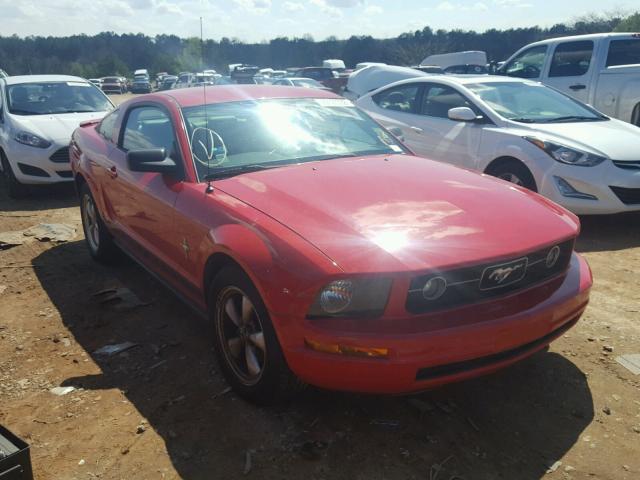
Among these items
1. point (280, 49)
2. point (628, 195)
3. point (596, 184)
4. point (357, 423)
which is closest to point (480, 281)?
point (357, 423)

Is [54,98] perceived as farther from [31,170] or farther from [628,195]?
[628,195]

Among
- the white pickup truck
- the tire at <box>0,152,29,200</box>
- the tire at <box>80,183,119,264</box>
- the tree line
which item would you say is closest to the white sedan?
the white pickup truck

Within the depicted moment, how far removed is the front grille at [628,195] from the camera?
549 centimetres

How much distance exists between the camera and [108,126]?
16.2ft

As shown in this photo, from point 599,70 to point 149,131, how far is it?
710 cm

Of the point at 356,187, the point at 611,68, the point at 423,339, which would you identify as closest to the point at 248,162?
the point at 356,187

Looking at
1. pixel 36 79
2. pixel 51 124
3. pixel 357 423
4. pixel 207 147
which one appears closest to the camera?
pixel 357 423

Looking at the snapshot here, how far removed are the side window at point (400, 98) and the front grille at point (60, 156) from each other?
4.15 m

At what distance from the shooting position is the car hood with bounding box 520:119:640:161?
5.64 m

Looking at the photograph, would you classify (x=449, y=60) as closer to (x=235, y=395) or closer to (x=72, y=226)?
(x=72, y=226)

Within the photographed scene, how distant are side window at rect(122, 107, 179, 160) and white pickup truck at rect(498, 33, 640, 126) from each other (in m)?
6.89

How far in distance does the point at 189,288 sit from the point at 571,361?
2.21 metres

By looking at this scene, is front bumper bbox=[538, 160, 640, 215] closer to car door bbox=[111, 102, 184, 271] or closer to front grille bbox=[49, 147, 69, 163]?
car door bbox=[111, 102, 184, 271]

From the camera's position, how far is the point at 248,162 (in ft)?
11.5
